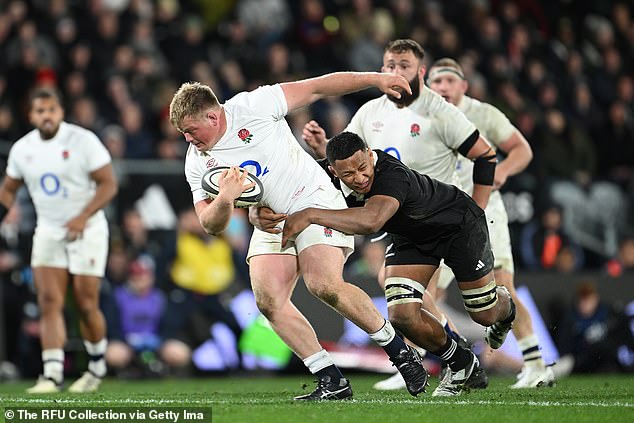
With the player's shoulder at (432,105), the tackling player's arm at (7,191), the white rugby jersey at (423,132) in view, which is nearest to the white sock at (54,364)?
the tackling player's arm at (7,191)

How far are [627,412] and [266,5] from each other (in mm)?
11999

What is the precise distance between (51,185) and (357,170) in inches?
159

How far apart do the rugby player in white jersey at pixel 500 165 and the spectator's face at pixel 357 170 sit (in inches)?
95.9

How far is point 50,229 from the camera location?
11047mm

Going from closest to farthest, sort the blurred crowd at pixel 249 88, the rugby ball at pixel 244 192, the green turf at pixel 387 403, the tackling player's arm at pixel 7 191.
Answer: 1. the green turf at pixel 387 403
2. the rugby ball at pixel 244 192
3. the tackling player's arm at pixel 7 191
4. the blurred crowd at pixel 249 88

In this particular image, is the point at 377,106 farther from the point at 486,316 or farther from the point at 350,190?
the point at 486,316

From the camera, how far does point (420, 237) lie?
344 inches

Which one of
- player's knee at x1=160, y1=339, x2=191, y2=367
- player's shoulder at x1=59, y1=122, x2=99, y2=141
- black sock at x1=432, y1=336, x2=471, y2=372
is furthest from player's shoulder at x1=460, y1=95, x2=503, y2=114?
player's knee at x1=160, y1=339, x2=191, y2=367

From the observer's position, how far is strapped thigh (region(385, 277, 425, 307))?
863 cm

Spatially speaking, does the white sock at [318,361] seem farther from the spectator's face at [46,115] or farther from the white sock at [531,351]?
the spectator's face at [46,115]

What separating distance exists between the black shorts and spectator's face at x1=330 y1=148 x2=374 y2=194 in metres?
0.89

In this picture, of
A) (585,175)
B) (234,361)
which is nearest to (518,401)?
(234,361)

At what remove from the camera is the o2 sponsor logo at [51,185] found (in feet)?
36.2

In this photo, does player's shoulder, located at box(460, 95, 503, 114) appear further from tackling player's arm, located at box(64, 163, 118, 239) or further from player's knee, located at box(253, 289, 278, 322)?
player's knee, located at box(253, 289, 278, 322)
